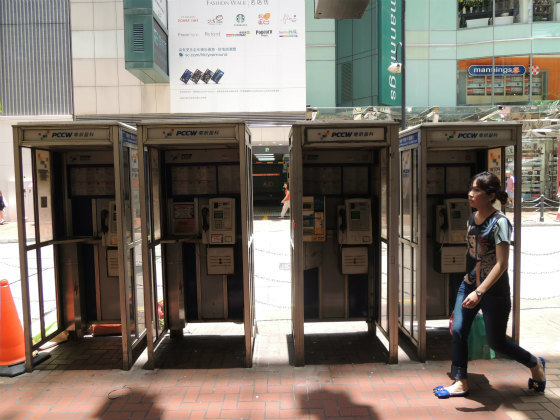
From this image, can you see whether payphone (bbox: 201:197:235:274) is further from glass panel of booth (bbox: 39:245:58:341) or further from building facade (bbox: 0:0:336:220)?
building facade (bbox: 0:0:336:220)

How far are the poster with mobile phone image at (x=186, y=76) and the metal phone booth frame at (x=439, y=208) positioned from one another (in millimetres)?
13358

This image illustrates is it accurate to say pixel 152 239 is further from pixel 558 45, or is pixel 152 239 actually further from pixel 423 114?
pixel 558 45

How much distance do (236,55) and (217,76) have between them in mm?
1061

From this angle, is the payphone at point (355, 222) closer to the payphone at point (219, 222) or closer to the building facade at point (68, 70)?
the payphone at point (219, 222)

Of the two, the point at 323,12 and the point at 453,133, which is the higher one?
the point at 323,12

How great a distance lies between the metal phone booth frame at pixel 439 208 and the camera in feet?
14.1

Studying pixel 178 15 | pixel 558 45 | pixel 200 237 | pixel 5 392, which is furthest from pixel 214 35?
pixel 558 45

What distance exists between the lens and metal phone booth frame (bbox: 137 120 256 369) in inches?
189

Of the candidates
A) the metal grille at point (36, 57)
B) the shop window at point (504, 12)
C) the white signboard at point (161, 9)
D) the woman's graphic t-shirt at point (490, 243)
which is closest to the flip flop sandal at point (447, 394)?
the woman's graphic t-shirt at point (490, 243)

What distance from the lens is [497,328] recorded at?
3506mm

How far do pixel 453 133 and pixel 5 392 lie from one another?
479 centimetres

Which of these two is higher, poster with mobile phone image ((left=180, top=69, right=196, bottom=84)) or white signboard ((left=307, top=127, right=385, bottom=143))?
poster with mobile phone image ((left=180, top=69, right=196, bottom=84))

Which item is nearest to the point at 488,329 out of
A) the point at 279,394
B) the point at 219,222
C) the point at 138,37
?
the point at 279,394

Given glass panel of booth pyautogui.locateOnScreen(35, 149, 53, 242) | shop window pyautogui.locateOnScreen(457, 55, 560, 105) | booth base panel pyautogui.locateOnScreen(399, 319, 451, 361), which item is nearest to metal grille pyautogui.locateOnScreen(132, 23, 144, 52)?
glass panel of booth pyautogui.locateOnScreen(35, 149, 53, 242)
